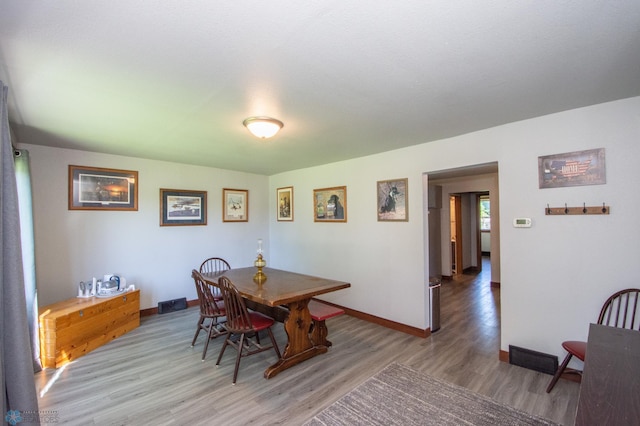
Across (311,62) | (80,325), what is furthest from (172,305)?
(311,62)

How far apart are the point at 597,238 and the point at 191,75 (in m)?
3.27

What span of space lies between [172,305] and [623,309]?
17.0ft

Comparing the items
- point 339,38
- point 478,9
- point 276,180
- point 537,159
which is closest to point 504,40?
point 478,9

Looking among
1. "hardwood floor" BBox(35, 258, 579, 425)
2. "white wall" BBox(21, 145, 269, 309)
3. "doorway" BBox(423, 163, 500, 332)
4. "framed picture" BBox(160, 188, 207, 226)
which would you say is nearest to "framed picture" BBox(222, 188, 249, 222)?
"white wall" BBox(21, 145, 269, 309)

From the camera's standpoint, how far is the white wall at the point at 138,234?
3.52 metres

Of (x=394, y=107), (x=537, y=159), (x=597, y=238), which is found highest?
(x=394, y=107)

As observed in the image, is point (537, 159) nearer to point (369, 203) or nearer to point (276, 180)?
point (369, 203)

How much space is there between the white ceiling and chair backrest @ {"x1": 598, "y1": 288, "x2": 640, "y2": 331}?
1.51 meters

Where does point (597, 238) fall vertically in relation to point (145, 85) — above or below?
below

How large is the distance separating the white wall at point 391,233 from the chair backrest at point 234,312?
79.1 inches

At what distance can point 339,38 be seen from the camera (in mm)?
1419

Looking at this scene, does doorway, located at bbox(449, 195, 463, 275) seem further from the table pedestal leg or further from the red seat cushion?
the red seat cushion

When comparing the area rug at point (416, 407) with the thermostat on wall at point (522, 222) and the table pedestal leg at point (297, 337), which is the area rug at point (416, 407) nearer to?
the table pedestal leg at point (297, 337)

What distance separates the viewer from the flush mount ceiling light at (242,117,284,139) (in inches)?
96.0
